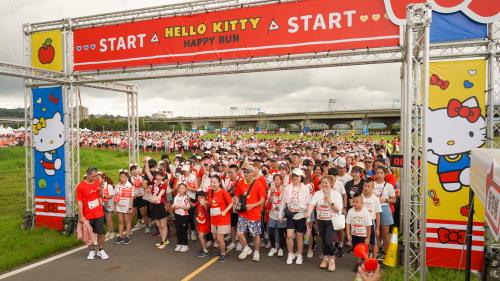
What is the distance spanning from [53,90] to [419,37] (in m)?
9.08

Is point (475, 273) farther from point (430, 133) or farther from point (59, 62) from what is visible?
point (59, 62)

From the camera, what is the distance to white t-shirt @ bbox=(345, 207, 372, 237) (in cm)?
608

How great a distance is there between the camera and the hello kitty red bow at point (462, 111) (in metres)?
6.21

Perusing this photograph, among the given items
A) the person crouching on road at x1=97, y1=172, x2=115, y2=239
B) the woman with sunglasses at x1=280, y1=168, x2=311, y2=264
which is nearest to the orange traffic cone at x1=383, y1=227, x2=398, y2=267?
the woman with sunglasses at x1=280, y1=168, x2=311, y2=264

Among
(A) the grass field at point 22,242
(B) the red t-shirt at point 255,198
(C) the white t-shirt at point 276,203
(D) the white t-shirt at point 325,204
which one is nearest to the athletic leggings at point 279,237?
(C) the white t-shirt at point 276,203

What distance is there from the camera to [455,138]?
6.36 meters

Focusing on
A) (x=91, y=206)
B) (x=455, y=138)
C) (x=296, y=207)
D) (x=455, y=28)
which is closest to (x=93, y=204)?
(x=91, y=206)

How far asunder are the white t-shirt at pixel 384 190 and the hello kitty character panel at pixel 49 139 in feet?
26.6

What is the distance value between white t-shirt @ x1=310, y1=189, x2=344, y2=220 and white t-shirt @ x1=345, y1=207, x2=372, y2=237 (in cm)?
33

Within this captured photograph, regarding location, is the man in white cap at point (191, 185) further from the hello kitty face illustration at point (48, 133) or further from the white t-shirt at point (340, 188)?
the hello kitty face illustration at point (48, 133)

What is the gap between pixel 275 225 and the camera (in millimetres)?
7188

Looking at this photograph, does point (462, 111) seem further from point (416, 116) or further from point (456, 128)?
point (416, 116)

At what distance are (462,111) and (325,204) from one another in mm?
2971

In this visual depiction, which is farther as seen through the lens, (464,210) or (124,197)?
(124,197)
